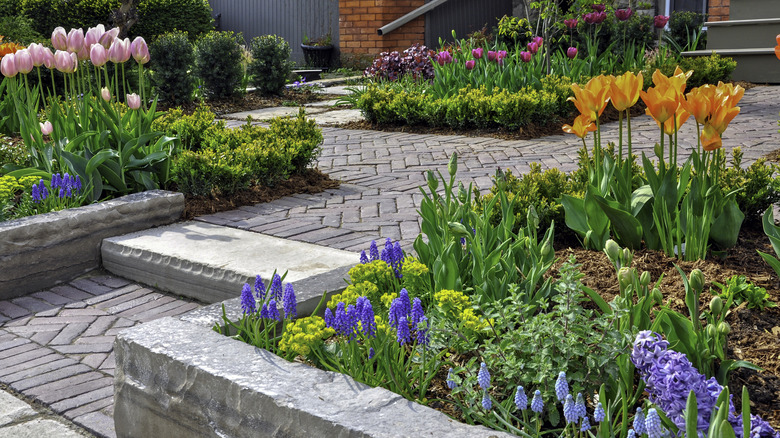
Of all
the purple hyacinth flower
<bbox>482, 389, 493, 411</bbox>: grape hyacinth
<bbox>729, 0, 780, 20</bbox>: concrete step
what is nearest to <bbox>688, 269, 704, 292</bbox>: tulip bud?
<bbox>482, 389, 493, 411</bbox>: grape hyacinth

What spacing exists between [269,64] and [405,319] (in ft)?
30.9

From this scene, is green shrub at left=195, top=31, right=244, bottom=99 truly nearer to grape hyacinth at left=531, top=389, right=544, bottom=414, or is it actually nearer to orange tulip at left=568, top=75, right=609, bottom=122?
orange tulip at left=568, top=75, right=609, bottom=122

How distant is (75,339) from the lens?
3543 millimetres

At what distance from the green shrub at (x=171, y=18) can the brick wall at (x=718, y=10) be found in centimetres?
865

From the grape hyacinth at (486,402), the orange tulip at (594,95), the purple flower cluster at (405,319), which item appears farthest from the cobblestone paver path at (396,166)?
the grape hyacinth at (486,402)

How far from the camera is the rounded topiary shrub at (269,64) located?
36.3 ft

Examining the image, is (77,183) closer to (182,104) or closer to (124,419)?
(124,419)

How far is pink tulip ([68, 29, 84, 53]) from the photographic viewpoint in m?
4.74

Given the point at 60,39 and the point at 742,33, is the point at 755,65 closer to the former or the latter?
the point at 742,33

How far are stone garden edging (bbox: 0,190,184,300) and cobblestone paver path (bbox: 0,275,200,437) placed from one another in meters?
0.08

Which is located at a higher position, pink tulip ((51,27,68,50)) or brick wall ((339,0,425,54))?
brick wall ((339,0,425,54))

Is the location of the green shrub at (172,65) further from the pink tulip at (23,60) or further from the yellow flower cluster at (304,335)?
the yellow flower cluster at (304,335)

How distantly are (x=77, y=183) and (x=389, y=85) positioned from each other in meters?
5.50

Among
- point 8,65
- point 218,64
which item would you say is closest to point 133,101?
point 8,65
